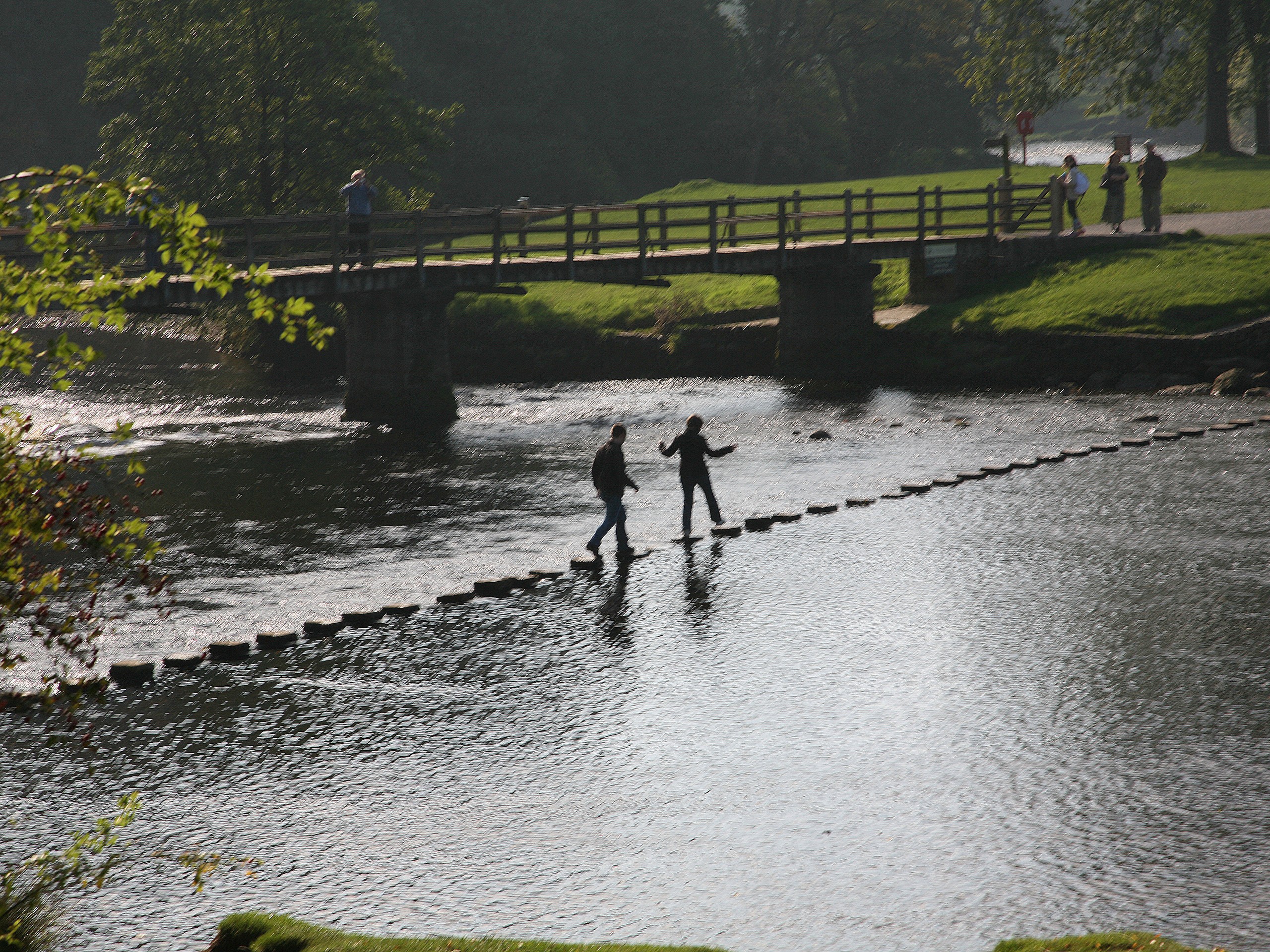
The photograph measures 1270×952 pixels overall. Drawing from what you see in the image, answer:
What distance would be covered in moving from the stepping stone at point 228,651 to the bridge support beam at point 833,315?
85.3ft

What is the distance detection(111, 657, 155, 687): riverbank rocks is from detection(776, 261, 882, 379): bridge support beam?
26961 mm

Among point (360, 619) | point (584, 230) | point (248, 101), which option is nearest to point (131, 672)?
point (360, 619)

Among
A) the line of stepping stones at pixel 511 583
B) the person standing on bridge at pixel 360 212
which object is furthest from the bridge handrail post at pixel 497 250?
the line of stepping stones at pixel 511 583

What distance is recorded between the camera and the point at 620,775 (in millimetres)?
10609

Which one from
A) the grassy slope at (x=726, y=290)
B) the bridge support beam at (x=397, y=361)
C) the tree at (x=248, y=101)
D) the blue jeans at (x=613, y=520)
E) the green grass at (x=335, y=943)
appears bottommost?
the green grass at (x=335, y=943)

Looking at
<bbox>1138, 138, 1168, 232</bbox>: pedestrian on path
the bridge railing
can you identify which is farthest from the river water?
<bbox>1138, 138, 1168, 232</bbox>: pedestrian on path

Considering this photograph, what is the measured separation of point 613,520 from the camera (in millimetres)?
18031

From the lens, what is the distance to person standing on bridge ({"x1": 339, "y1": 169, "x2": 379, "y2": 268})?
31984 mm

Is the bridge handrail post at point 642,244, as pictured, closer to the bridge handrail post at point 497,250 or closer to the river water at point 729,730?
the bridge handrail post at point 497,250

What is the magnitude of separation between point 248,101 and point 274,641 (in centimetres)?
3258

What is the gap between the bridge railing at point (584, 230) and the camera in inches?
1237

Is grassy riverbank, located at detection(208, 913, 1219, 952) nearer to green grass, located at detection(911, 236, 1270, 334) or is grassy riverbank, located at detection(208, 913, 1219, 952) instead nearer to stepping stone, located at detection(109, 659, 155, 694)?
stepping stone, located at detection(109, 659, 155, 694)

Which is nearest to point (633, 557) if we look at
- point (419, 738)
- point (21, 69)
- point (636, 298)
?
point (419, 738)

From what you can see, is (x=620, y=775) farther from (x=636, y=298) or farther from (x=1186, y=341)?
(x=636, y=298)
